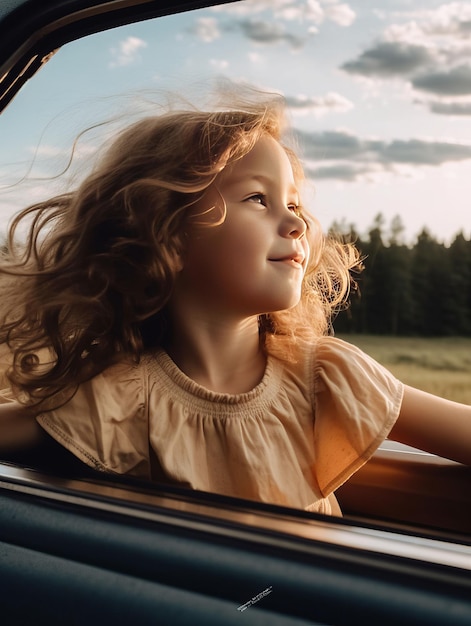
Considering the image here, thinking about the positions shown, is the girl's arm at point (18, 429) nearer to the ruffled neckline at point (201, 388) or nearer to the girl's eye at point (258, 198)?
the ruffled neckline at point (201, 388)

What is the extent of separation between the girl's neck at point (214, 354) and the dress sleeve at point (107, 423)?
0.40 feet

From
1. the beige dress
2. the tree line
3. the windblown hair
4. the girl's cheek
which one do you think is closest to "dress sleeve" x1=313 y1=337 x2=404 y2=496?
the beige dress

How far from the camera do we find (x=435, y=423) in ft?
4.89

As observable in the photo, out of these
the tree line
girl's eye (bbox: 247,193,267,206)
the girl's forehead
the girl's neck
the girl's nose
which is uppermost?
the girl's forehead

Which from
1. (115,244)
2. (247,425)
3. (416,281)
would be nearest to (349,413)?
(247,425)

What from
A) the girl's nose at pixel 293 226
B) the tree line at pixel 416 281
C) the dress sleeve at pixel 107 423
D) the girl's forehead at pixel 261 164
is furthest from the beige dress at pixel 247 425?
the girl's forehead at pixel 261 164

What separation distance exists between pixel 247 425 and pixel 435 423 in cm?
38

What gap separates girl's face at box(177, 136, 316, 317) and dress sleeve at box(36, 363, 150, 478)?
0.78 ft

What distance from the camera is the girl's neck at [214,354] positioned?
1500 millimetres

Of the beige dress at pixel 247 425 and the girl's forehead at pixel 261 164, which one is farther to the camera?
the girl's forehead at pixel 261 164

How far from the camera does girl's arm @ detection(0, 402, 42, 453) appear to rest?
1315 mm

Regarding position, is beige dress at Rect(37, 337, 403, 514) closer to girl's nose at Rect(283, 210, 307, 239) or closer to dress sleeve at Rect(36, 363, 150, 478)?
dress sleeve at Rect(36, 363, 150, 478)

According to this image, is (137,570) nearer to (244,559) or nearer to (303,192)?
(244,559)

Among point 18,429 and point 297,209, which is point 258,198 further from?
point 18,429
